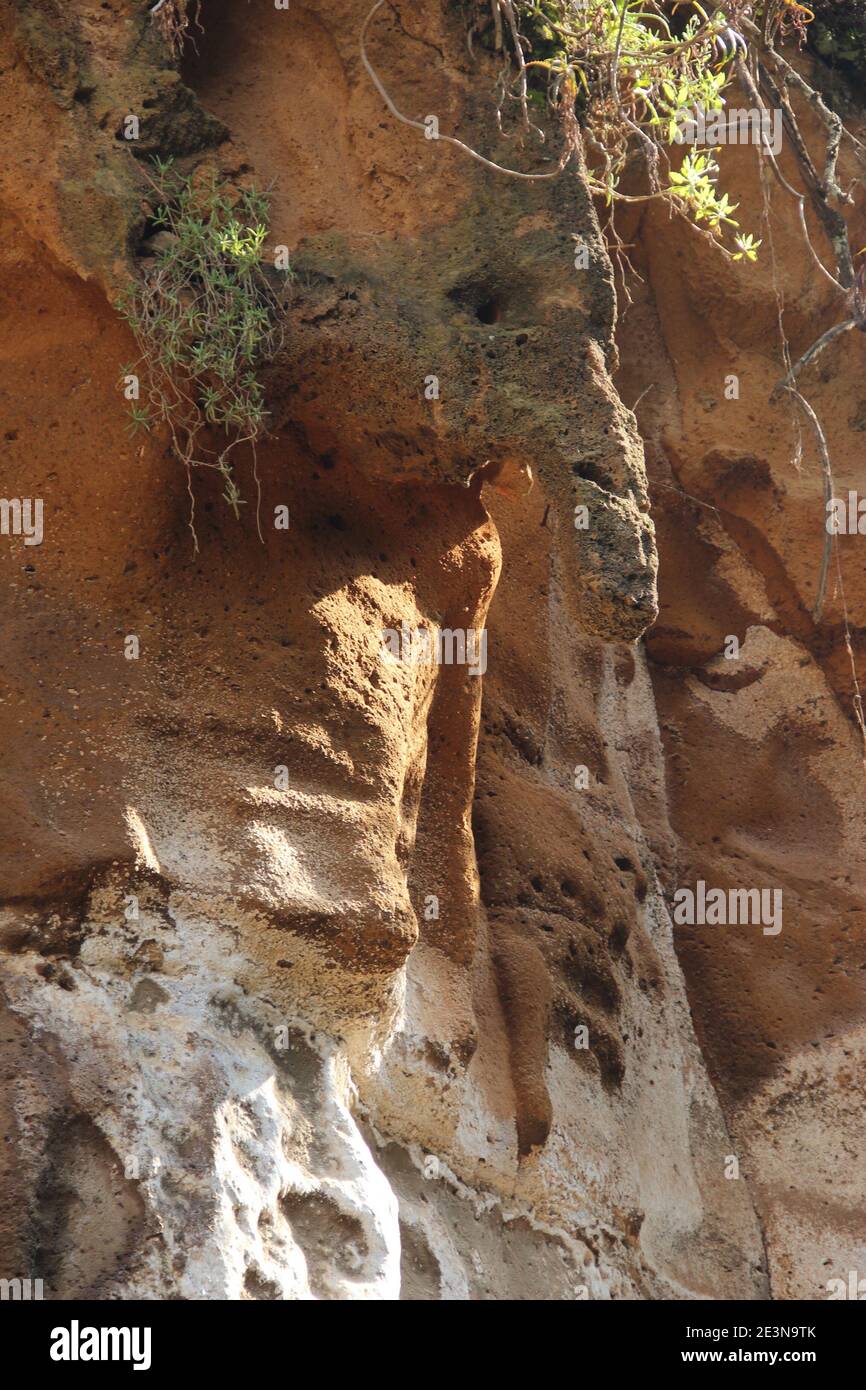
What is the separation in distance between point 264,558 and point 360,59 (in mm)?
1111

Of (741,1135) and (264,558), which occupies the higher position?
(264,558)

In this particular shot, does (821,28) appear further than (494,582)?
Yes

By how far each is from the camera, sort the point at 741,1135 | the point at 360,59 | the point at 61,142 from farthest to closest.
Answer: the point at 741,1135, the point at 360,59, the point at 61,142

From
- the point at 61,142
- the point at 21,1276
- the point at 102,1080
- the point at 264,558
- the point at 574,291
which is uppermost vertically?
the point at 61,142

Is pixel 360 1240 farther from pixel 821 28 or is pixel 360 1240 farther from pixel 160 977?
pixel 821 28

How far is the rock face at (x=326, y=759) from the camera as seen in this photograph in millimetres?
2938

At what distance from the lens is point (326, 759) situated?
10.7 ft

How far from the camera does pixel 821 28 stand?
530 centimetres

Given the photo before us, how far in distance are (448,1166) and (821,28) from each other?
3.75 metres

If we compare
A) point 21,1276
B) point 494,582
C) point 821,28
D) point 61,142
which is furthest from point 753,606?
point 21,1276

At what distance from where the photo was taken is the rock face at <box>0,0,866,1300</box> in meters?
2.94

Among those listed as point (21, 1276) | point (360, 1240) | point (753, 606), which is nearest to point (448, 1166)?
point (360, 1240)

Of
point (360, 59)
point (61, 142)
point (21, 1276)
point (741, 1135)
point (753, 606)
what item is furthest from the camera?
point (753, 606)

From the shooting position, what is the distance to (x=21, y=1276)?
262 centimetres
